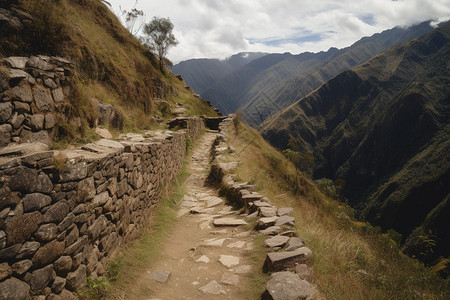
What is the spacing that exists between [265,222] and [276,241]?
77cm

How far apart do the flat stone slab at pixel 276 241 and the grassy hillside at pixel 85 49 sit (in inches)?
156

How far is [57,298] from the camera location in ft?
8.93

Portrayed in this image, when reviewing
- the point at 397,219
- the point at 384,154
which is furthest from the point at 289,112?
the point at 397,219

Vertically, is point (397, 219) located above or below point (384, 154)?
below

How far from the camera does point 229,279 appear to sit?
12.4 feet

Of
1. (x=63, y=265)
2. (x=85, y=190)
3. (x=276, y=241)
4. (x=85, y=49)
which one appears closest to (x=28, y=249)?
(x=63, y=265)

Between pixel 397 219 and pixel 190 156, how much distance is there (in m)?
88.7

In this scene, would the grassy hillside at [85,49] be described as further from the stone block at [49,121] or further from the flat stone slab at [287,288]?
the flat stone slab at [287,288]

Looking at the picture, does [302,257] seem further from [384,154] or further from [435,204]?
[384,154]

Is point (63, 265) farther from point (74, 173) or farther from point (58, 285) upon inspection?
point (74, 173)

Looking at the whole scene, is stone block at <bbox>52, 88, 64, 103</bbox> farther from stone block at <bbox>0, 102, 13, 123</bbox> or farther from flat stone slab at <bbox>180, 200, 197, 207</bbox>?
flat stone slab at <bbox>180, 200, 197, 207</bbox>

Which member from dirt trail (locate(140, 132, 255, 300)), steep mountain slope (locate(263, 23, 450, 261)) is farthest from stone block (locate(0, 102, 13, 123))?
Answer: steep mountain slope (locate(263, 23, 450, 261))

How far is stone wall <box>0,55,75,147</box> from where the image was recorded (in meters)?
3.45

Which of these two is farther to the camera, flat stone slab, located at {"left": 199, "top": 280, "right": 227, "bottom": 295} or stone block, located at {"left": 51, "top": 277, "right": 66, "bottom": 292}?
flat stone slab, located at {"left": 199, "top": 280, "right": 227, "bottom": 295}
